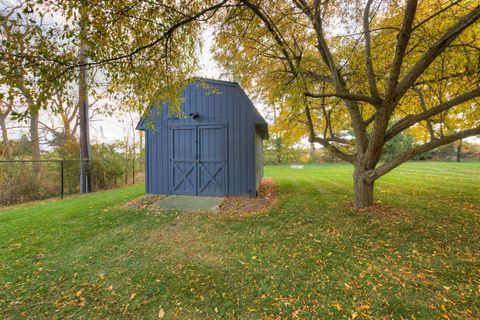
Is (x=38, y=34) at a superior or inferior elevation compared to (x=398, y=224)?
superior

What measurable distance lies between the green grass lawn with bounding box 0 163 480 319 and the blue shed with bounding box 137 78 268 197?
77.1 inches

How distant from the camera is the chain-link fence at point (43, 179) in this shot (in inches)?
250

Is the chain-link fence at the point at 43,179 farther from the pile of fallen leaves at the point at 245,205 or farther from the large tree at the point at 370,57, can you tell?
the large tree at the point at 370,57

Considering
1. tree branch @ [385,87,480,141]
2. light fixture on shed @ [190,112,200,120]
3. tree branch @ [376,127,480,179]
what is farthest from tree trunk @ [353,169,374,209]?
light fixture on shed @ [190,112,200,120]

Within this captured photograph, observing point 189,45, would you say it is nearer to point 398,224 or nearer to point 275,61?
point 275,61

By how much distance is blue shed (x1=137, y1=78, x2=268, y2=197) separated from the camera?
616cm

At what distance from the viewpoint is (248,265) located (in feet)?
8.59

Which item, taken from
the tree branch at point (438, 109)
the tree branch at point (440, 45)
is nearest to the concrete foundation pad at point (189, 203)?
the tree branch at point (438, 109)

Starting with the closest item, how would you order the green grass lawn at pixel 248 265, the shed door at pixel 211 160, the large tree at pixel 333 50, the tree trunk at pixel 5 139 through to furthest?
the green grass lawn at pixel 248 265, the large tree at pixel 333 50, the shed door at pixel 211 160, the tree trunk at pixel 5 139

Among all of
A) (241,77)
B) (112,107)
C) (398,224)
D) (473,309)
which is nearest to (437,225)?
(398,224)

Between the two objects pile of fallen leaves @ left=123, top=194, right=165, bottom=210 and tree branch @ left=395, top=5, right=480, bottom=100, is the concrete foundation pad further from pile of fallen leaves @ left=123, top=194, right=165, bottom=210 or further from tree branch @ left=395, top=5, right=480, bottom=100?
tree branch @ left=395, top=5, right=480, bottom=100

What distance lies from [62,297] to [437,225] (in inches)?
232

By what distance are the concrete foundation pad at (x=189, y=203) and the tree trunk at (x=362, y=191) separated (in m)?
3.57

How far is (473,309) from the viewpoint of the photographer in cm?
180
